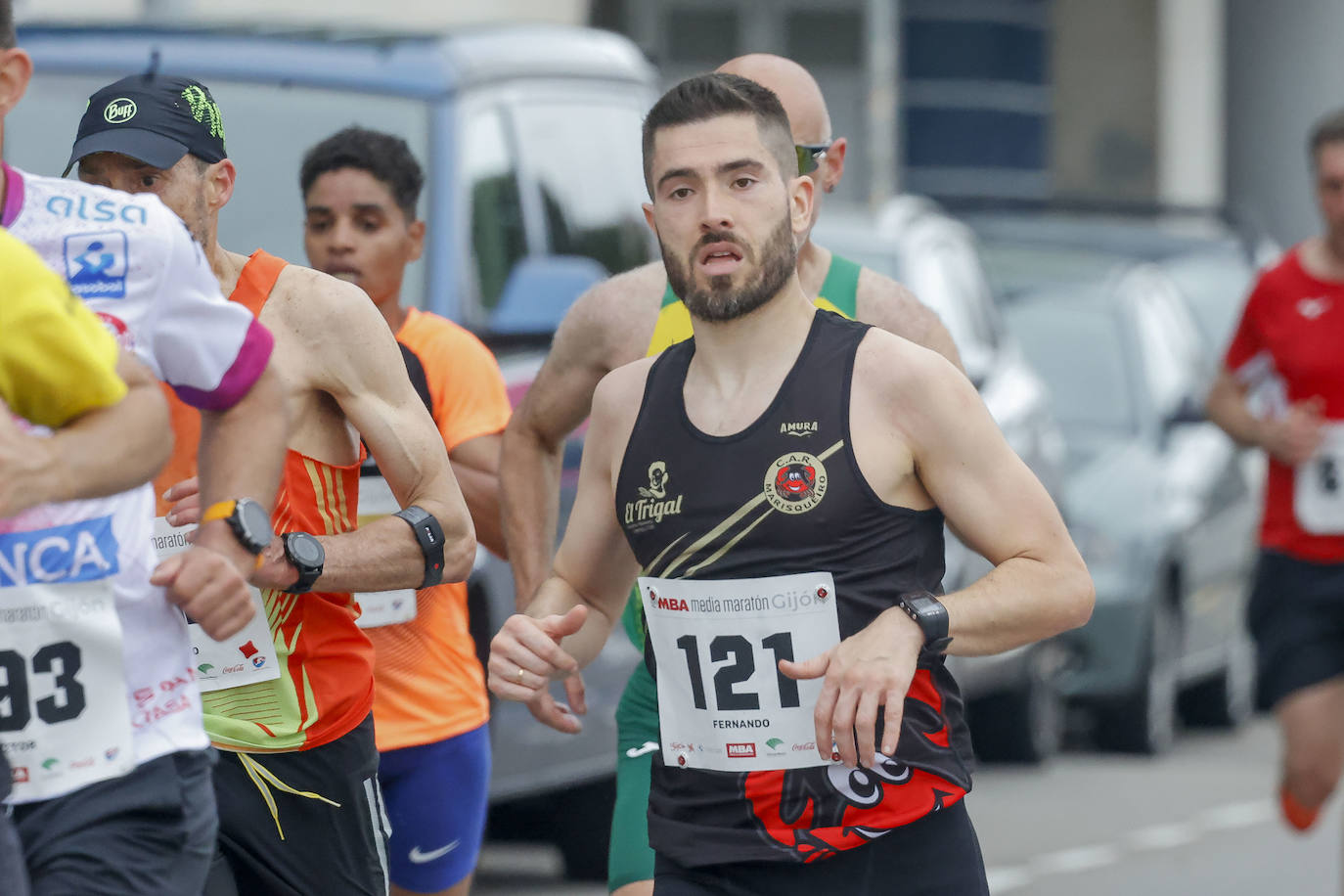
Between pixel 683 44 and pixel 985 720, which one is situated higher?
pixel 683 44

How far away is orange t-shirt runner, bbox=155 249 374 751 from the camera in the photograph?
437 centimetres

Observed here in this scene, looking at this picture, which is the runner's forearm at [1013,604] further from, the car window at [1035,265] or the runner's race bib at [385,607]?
the car window at [1035,265]

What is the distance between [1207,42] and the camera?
30266 millimetres

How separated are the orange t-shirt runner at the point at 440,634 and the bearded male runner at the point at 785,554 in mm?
1224

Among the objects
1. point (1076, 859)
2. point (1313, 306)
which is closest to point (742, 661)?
point (1313, 306)

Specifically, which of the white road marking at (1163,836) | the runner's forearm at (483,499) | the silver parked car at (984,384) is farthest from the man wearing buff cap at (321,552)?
the silver parked car at (984,384)

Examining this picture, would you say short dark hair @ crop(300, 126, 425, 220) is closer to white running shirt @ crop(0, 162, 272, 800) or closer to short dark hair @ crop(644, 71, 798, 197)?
short dark hair @ crop(644, 71, 798, 197)

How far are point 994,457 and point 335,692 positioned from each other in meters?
1.25

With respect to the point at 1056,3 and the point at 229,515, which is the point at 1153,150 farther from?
the point at 229,515

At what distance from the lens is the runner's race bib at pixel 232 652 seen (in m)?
4.34

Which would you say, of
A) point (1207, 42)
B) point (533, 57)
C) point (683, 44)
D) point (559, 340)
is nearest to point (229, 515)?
point (559, 340)

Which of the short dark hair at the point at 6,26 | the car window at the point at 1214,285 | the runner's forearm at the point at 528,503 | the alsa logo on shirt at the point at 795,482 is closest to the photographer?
the short dark hair at the point at 6,26

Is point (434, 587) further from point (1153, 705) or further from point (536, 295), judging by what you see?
point (1153, 705)

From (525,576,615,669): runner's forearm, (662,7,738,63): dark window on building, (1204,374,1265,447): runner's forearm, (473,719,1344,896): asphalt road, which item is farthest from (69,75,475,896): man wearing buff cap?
(662,7,738,63): dark window on building
